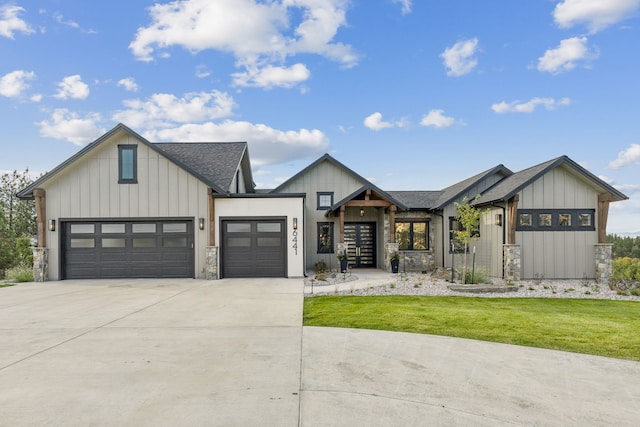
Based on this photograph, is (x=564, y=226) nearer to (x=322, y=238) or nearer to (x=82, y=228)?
(x=322, y=238)

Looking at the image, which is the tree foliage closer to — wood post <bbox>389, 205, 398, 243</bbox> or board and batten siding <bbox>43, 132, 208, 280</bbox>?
board and batten siding <bbox>43, 132, 208, 280</bbox>

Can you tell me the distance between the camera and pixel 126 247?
1402cm

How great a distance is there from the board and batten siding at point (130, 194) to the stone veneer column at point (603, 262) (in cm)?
1523

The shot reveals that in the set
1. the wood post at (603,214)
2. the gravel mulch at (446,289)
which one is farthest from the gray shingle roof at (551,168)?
the gravel mulch at (446,289)

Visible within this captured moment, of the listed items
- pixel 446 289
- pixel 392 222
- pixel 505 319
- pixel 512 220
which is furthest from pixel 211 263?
pixel 512 220

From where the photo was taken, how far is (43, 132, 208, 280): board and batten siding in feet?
45.9

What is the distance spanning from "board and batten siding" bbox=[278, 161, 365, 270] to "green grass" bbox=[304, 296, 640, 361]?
783 cm

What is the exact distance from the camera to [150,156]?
1407cm

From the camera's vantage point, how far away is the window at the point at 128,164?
14.0 meters

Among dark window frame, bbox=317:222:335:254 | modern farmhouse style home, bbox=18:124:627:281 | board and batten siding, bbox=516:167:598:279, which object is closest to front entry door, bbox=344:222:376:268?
dark window frame, bbox=317:222:335:254

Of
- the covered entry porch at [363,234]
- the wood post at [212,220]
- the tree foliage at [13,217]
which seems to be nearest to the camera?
the wood post at [212,220]

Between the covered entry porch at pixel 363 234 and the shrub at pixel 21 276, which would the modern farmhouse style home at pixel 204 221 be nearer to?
the shrub at pixel 21 276

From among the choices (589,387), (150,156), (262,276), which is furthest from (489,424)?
(150,156)

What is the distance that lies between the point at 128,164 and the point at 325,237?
30.5ft
